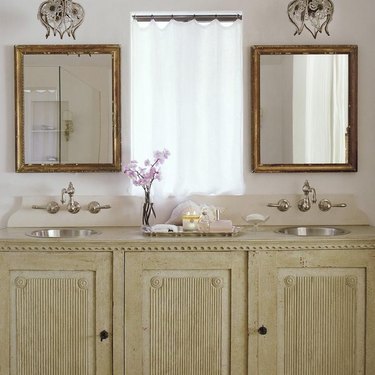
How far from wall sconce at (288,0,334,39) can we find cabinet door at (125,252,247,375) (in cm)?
130

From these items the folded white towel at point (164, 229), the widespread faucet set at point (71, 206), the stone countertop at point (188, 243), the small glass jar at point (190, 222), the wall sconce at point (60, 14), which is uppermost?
the wall sconce at point (60, 14)

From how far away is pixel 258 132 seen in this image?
3.24 metres

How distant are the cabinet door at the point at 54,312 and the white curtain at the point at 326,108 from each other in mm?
1366

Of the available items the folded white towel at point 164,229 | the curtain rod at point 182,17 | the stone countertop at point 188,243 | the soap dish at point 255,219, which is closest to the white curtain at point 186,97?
the curtain rod at point 182,17

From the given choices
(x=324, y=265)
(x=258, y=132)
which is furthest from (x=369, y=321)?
(x=258, y=132)

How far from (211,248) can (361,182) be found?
1102mm

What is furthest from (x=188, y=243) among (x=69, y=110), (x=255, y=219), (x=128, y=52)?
(x=128, y=52)

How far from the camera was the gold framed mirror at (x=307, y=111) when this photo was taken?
3240 millimetres

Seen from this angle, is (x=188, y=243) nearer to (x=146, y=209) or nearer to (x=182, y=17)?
(x=146, y=209)

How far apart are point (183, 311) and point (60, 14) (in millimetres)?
1653

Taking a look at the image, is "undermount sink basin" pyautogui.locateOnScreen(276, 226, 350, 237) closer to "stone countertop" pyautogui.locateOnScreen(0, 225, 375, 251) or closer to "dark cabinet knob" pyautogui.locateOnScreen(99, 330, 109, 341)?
"stone countertop" pyautogui.locateOnScreen(0, 225, 375, 251)

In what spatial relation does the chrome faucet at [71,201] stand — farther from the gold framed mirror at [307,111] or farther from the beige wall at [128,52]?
the gold framed mirror at [307,111]

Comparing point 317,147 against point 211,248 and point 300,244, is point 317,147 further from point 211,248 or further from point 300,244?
point 211,248

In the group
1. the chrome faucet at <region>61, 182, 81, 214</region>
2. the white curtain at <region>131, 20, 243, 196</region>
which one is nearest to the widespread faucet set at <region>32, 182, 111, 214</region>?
the chrome faucet at <region>61, 182, 81, 214</region>
